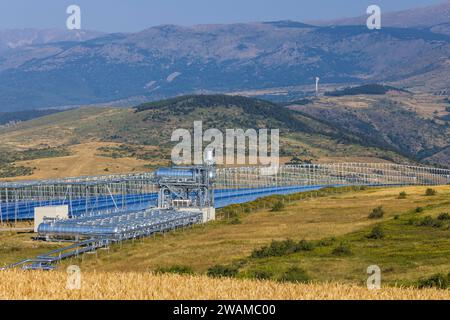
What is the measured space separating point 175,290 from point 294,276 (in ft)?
55.2

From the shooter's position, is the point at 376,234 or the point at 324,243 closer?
the point at 324,243

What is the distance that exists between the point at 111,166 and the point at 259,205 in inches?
2832

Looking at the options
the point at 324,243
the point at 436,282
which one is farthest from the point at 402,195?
the point at 436,282

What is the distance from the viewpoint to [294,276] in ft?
145

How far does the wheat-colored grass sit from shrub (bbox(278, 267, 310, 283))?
10642 millimetres

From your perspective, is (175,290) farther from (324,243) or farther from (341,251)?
(324,243)

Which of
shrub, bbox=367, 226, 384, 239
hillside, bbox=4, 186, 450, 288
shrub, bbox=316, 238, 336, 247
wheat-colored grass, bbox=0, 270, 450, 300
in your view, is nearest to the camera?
wheat-colored grass, bbox=0, 270, 450, 300

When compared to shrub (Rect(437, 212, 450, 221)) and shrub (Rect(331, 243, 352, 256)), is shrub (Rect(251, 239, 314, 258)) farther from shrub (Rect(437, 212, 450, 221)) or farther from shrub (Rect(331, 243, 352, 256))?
shrub (Rect(437, 212, 450, 221))

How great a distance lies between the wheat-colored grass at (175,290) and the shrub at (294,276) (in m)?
10.6

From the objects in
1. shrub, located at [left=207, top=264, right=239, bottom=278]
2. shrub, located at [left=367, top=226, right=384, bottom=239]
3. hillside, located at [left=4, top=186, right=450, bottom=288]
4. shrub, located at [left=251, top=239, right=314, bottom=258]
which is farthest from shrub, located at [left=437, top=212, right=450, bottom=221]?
shrub, located at [left=207, top=264, right=239, bottom=278]

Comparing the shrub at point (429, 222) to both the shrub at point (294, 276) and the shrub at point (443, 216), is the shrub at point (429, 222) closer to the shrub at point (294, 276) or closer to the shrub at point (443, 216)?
the shrub at point (443, 216)

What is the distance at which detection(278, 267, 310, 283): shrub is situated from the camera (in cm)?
4241

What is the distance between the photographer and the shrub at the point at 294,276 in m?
42.4

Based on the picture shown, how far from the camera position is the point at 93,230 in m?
73.6
